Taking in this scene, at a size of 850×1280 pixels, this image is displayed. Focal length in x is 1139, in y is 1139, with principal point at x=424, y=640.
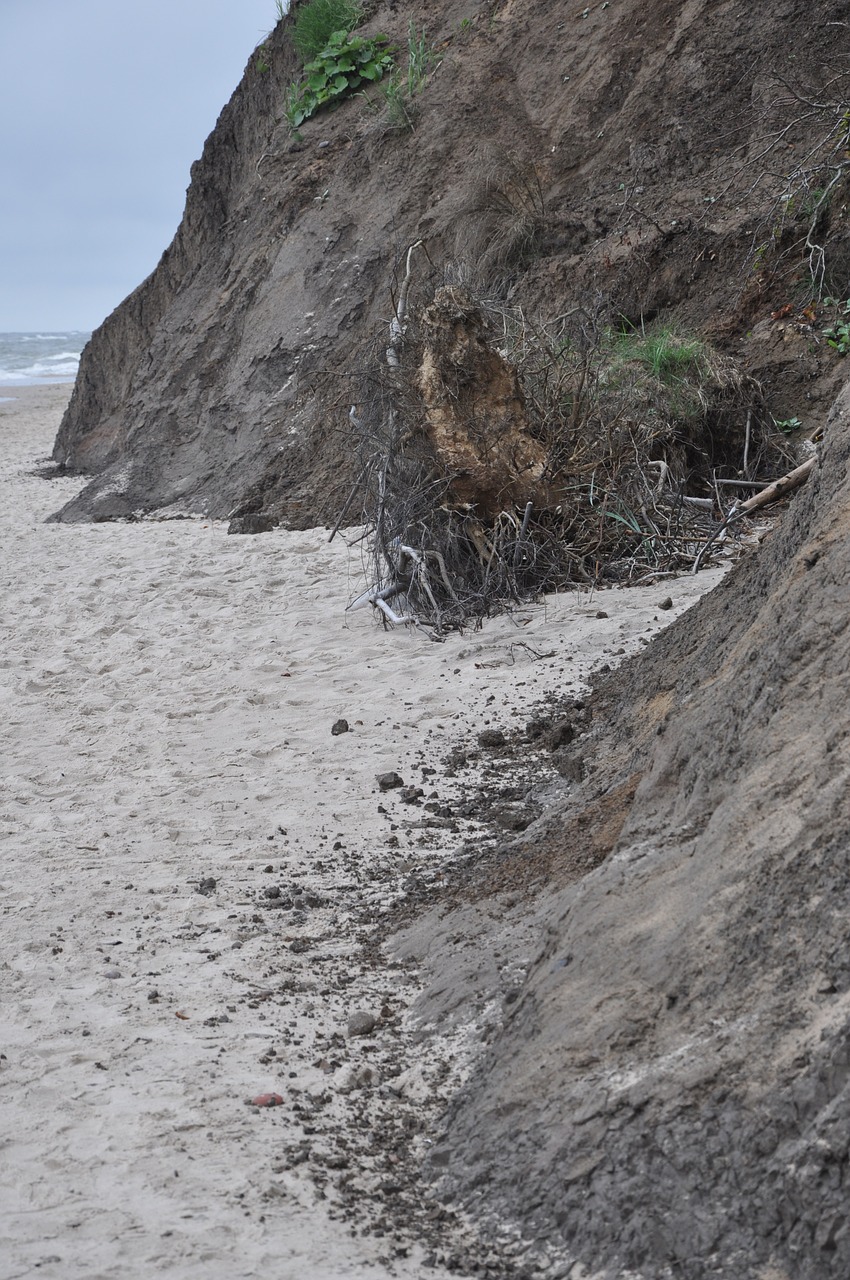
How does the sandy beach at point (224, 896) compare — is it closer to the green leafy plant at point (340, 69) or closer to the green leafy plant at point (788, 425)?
the green leafy plant at point (788, 425)

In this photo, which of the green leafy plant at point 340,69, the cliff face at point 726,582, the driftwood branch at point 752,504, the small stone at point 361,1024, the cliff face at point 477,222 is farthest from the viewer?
the green leafy plant at point 340,69

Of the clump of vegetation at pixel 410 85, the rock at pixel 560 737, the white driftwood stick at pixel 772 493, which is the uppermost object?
the clump of vegetation at pixel 410 85

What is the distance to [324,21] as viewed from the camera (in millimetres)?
12000

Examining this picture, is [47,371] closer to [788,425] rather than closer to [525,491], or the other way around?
[788,425]

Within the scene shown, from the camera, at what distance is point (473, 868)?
3377 mm

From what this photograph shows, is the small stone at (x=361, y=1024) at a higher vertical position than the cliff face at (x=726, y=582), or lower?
lower

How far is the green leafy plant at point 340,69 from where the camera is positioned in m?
11.8

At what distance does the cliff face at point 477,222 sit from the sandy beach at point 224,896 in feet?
6.83

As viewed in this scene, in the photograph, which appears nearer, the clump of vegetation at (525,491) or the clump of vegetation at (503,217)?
the clump of vegetation at (525,491)

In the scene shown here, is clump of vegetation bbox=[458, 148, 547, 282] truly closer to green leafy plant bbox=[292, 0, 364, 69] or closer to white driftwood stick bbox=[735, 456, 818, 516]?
green leafy plant bbox=[292, 0, 364, 69]

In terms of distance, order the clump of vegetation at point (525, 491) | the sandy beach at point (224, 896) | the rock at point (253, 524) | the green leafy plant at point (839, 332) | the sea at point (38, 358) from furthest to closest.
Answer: the sea at point (38, 358) → the rock at point (253, 524) → the green leafy plant at point (839, 332) → the clump of vegetation at point (525, 491) → the sandy beach at point (224, 896)

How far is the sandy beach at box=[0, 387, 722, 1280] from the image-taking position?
203 centimetres

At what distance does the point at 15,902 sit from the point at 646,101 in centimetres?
895

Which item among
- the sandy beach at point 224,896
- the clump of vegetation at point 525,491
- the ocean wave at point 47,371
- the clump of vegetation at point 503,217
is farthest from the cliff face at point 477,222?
the ocean wave at point 47,371
